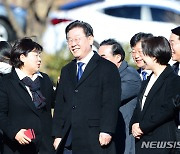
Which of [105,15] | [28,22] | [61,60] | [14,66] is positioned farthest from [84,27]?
[28,22]

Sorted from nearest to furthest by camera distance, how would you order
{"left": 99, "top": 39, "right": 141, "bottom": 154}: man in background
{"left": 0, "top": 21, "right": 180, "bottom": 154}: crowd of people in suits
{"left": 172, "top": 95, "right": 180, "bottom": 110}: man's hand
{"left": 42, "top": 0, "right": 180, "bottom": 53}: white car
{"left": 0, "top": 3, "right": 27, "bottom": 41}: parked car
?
{"left": 172, "top": 95, "right": 180, "bottom": 110}: man's hand < {"left": 0, "top": 21, "right": 180, "bottom": 154}: crowd of people in suits < {"left": 99, "top": 39, "right": 141, "bottom": 154}: man in background < {"left": 42, "top": 0, "right": 180, "bottom": 53}: white car < {"left": 0, "top": 3, "right": 27, "bottom": 41}: parked car

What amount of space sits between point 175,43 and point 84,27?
3.50ft

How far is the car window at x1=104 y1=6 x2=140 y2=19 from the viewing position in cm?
1566

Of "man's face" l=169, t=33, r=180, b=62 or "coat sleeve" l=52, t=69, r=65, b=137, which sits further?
"man's face" l=169, t=33, r=180, b=62

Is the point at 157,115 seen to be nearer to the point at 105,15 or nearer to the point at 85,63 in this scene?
the point at 85,63

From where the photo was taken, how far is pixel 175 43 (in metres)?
8.36

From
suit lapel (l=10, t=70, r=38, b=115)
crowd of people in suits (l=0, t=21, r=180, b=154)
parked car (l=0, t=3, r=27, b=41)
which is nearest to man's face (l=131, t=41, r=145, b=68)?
crowd of people in suits (l=0, t=21, r=180, b=154)

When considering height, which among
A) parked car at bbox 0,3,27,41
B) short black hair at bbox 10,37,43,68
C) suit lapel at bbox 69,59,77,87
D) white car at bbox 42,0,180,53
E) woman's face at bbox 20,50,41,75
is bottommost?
suit lapel at bbox 69,59,77,87

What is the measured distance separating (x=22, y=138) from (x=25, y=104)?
0.41 m

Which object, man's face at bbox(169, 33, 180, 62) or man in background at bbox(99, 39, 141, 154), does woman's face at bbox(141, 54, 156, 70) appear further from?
man in background at bbox(99, 39, 141, 154)

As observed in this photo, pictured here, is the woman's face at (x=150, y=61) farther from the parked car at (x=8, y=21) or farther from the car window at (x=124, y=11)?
the parked car at (x=8, y=21)

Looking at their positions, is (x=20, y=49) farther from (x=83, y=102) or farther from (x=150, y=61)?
(x=150, y=61)

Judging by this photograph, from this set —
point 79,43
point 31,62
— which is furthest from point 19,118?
point 79,43

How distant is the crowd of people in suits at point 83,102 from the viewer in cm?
762
